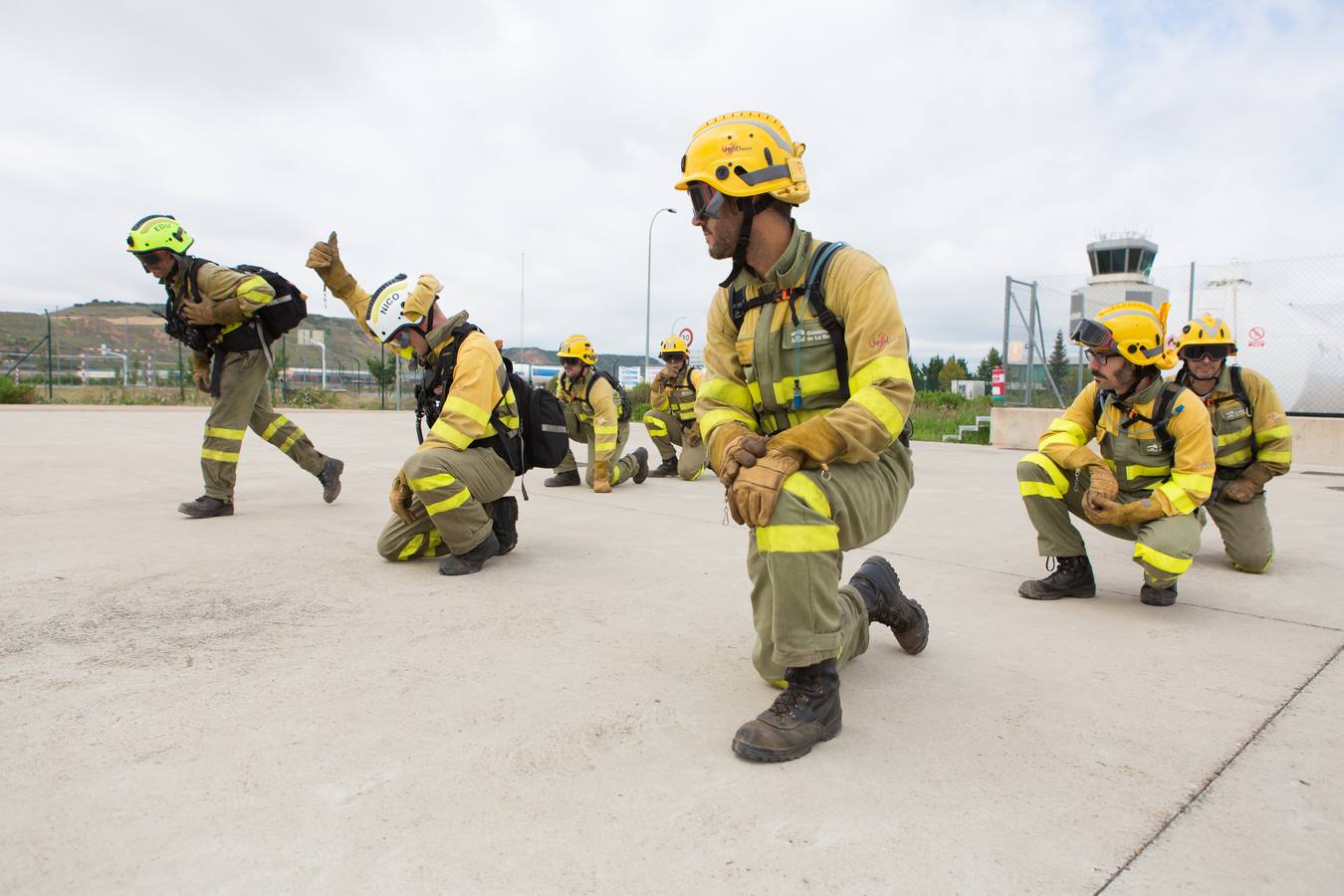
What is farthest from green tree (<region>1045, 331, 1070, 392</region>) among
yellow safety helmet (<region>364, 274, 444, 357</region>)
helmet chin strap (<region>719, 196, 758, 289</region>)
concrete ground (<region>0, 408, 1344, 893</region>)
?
helmet chin strap (<region>719, 196, 758, 289</region>)

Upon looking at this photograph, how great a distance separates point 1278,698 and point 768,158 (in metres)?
2.35

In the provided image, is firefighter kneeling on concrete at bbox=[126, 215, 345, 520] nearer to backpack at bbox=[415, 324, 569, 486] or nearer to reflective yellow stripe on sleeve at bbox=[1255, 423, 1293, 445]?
backpack at bbox=[415, 324, 569, 486]

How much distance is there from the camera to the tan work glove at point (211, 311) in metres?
5.49

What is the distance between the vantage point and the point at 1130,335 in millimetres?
3877

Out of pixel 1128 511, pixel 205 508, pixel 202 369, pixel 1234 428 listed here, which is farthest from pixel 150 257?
pixel 1234 428

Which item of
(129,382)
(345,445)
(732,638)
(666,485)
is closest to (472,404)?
(732,638)

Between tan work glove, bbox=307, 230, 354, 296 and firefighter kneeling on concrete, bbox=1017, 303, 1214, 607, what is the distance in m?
4.02

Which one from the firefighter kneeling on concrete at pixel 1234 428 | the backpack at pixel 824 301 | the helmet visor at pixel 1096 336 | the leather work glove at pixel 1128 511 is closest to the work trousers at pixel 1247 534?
the firefighter kneeling on concrete at pixel 1234 428

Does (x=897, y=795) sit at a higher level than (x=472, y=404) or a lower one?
lower

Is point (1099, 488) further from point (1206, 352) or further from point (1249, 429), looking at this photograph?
point (1249, 429)

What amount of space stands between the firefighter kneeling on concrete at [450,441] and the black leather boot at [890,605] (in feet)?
7.06

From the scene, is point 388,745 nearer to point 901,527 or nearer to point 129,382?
point 901,527

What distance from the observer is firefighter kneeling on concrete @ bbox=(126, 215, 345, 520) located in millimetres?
5469

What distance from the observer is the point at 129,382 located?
3177 cm
